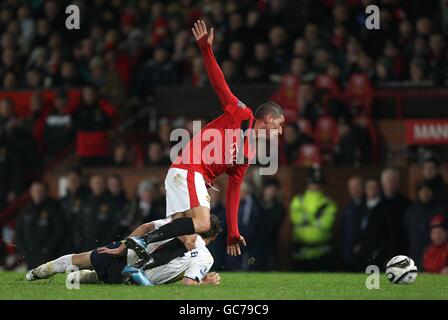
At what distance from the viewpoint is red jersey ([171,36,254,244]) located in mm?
11453

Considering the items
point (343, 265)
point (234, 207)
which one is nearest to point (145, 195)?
point (343, 265)

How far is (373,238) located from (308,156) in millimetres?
2170

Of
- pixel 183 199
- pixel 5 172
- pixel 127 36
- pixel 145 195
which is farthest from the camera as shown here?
pixel 127 36

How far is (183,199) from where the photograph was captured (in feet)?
37.6

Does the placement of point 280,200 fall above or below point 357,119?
below

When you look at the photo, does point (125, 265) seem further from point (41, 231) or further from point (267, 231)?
point (41, 231)

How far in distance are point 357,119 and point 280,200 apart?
1.74 m

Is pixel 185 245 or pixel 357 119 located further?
pixel 357 119

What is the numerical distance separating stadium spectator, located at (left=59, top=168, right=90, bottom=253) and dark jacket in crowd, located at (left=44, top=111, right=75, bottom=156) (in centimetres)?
169

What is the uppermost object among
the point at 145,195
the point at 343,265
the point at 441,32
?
the point at 441,32

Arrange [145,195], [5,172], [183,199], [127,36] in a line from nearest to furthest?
[183,199] → [145,195] → [5,172] → [127,36]

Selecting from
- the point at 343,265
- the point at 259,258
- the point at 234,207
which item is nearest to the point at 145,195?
the point at 259,258

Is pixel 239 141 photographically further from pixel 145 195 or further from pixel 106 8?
pixel 106 8

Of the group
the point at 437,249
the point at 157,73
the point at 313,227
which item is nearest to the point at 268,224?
the point at 313,227
